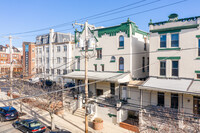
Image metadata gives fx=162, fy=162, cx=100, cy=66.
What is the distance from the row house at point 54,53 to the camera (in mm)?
39906

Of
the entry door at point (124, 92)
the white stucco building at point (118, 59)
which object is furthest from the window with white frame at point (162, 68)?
the entry door at point (124, 92)

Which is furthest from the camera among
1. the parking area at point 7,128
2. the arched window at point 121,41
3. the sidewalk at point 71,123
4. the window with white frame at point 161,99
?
the arched window at point 121,41

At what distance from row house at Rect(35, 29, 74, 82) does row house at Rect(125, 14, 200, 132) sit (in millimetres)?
23491

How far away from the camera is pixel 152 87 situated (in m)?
17.2

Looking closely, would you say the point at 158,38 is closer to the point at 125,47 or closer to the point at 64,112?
the point at 125,47

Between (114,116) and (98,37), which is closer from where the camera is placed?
(114,116)

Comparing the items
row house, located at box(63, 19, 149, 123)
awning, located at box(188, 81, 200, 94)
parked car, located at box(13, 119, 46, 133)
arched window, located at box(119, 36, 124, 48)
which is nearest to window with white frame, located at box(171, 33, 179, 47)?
awning, located at box(188, 81, 200, 94)

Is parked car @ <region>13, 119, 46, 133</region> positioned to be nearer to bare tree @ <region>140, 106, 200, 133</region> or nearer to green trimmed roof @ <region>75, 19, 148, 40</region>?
bare tree @ <region>140, 106, 200, 133</region>

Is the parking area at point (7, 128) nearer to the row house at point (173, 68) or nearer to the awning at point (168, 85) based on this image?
the row house at point (173, 68)

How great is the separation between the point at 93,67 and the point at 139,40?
830 centimetres

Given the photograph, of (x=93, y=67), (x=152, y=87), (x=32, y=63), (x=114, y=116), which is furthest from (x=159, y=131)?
(x=32, y=63)

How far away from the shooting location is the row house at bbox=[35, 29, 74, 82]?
3991 centimetres

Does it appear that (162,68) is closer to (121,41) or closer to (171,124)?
(121,41)

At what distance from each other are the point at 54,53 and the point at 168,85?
32.6m
